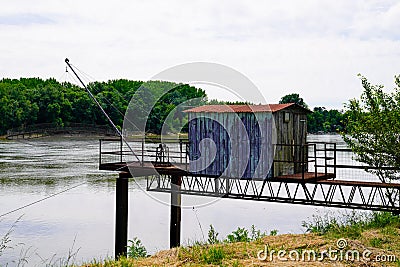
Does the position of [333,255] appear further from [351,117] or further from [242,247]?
[351,117]

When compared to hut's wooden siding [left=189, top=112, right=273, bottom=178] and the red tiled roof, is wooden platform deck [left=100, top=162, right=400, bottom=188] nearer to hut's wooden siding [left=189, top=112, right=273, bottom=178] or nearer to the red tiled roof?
hut's wooden siding [left=189, top=112, right=273, bottom=178]

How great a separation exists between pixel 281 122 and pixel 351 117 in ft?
9.49

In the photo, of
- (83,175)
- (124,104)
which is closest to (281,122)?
(83,175)

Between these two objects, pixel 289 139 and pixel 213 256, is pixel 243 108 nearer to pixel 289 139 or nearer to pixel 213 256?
pixel 289 139

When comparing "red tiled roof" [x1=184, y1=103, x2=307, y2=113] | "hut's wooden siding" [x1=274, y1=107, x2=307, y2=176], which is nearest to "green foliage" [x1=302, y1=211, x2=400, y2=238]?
"hut's wooden siding" [x1=274, y1=107, x2=307, y2=176]

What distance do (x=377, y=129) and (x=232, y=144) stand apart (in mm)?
4526

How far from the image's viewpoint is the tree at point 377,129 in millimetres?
16888

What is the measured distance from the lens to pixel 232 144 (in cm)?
1789

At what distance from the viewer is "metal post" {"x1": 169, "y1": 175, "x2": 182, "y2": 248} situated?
70.2 ft

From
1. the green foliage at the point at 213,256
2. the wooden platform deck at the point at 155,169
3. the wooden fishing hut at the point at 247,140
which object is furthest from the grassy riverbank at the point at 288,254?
the wooden platform deck at the point at 155,169

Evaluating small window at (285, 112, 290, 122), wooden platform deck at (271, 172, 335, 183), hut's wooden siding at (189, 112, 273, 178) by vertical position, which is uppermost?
small window at (285, 112, 290, 122)

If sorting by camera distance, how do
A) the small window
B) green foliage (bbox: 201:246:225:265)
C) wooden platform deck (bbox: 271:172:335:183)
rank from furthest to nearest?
the small window
wooden platform deck (bbox: 271:172:335:183)
green foliage (bbox: 201:246:225:265)

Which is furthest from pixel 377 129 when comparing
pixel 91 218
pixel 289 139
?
pixel 91 218

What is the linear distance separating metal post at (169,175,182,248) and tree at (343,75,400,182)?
6995 millimetres
